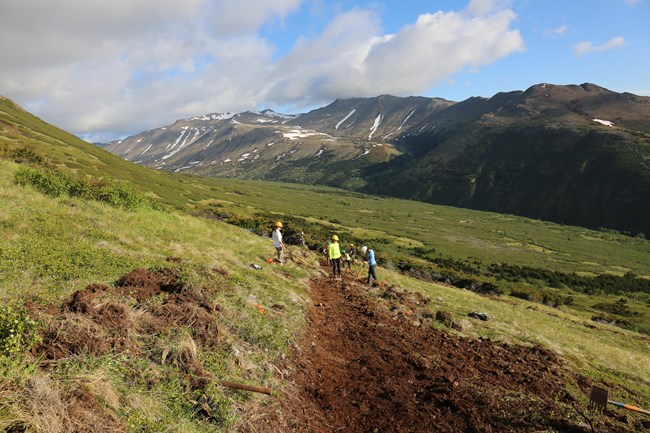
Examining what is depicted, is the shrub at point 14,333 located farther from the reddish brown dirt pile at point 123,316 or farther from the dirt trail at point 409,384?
the dirt trail at point 409,384

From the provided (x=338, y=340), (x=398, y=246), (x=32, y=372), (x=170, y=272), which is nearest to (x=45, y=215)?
(x=170, y=272)

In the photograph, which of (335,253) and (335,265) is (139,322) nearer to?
(335,253)

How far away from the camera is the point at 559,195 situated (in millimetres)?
178000

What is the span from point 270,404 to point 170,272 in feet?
22.7

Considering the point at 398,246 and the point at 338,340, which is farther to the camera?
the point at 398,246

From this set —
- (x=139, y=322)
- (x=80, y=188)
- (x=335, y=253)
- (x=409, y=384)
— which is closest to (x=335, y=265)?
(x=335, y=253)

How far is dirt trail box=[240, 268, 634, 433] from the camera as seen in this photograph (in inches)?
369

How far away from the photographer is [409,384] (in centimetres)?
1138

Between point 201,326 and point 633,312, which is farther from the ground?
point 201,326

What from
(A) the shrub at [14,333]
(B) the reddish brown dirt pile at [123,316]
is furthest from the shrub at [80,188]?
(A) the shrub at [14,333]

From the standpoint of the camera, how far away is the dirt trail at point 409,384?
9.36m

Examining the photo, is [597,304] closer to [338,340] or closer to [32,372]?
[338,340]

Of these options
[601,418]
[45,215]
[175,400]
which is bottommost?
[601,418]

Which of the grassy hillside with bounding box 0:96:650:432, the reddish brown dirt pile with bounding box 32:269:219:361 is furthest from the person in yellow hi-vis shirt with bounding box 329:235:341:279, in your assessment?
the reddish brown dirt pile with bounding box 32:269:219:361
